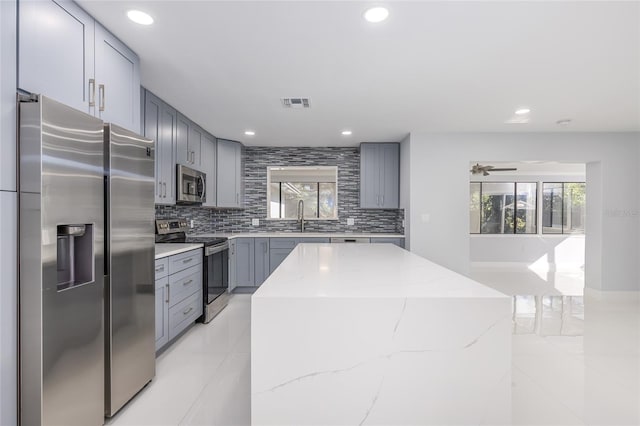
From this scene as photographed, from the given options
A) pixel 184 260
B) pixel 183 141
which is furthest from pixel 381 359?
pixel 183 141

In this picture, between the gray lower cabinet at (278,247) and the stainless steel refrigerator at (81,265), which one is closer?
the stainless steel refrigerator at (81,265)

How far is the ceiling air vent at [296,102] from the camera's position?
304 centimetres

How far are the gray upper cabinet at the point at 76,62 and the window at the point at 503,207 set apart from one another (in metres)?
7.46

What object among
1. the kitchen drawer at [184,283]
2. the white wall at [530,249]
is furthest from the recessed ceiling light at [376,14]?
the white wall at [530,249]

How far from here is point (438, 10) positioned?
170 cm

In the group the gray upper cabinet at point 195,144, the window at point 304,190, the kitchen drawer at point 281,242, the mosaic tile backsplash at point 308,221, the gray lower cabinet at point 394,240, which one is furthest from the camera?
the window at point 304,190

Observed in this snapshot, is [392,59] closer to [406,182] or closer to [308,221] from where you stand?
[406,182]

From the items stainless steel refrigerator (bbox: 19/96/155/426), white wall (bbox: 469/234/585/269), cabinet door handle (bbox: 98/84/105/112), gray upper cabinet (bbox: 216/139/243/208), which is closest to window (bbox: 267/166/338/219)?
gray upper cabinet (bbox: 216/139/243/208)

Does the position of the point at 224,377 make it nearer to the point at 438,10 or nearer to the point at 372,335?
the point at 372,335

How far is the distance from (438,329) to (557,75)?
2451 mm

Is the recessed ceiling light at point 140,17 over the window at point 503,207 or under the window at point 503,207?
over

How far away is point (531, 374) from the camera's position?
2.28 m

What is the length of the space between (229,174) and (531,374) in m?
4.23

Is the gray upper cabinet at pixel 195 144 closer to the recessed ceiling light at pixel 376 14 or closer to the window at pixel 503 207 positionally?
the recessed ceiling light at pixel 376 14
